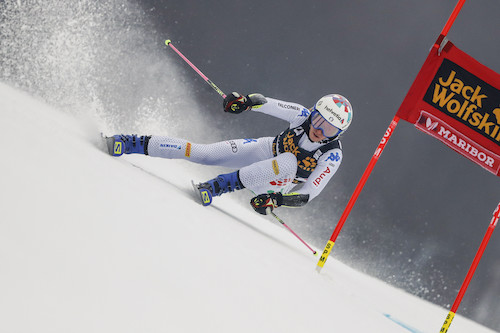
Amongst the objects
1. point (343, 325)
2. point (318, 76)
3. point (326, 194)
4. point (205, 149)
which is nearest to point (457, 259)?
point (326, 194)

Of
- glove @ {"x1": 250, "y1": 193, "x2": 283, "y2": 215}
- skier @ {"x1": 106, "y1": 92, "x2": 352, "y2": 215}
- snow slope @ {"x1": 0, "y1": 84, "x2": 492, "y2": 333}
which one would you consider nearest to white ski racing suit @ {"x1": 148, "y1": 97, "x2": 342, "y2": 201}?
skier @ {"x1": 106, "y1": 92, "x2": 352, "y2": 215}

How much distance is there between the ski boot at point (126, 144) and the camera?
3084 mm

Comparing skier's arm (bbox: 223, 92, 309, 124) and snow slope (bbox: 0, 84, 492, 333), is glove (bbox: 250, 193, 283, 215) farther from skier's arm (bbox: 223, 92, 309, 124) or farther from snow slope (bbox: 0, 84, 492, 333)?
snow slope (bbox: 0, 84, 492, 333)

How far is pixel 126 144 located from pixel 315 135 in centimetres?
133

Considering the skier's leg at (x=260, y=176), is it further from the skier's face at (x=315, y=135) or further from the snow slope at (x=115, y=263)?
the snow slope at (x=115, y=263)

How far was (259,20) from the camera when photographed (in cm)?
→ 620

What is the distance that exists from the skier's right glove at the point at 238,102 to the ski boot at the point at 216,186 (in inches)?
18.6

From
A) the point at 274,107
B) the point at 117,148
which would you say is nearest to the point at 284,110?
the point at 274,107

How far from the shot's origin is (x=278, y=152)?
12.6ft

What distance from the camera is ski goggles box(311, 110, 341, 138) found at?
11.8 ft

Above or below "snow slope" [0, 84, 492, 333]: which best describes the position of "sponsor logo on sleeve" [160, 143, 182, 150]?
above

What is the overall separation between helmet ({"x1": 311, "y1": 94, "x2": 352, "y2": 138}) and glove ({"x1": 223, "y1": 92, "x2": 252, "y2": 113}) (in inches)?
20.1

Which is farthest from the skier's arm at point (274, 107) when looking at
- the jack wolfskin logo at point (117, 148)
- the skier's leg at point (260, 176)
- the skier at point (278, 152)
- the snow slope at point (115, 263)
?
the snow slope at point (115, 263)

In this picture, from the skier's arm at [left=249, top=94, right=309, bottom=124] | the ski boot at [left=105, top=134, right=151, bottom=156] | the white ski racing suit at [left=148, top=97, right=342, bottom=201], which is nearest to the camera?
the ski boot at [left=105, top=134, right=151, bottom=156]
